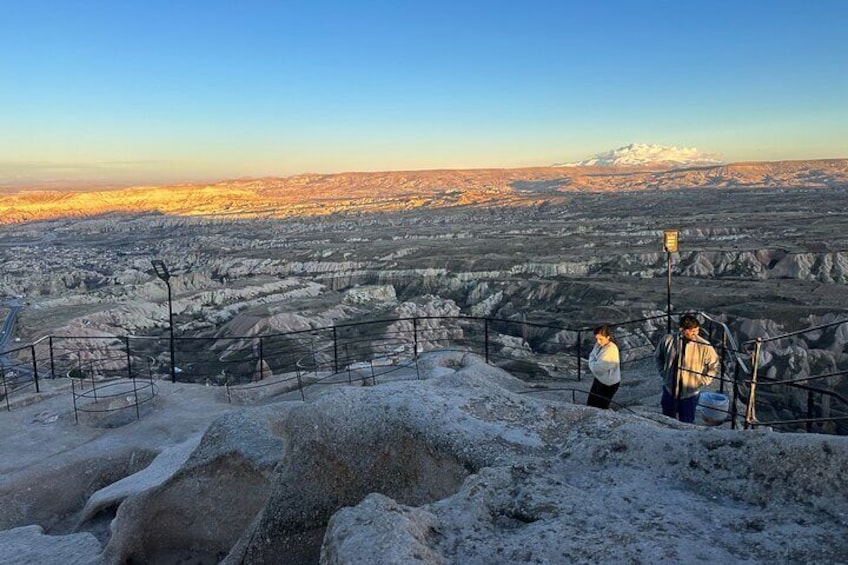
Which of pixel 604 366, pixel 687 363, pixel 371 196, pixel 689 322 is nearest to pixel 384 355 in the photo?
pixel 604 366

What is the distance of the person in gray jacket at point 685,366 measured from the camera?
7.69 meters

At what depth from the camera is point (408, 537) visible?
3.54 meters

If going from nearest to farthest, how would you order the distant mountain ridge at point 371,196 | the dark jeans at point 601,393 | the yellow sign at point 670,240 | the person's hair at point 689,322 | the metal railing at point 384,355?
the person's hair at point 689,322 → the dark jeans at point 601,393 → the yellow sign at point 670,240 → the metal railing at point 384,355 → the distant mountain ridge at point 371,196

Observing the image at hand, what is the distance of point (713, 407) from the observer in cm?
819

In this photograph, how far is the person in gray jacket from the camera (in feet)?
25.2

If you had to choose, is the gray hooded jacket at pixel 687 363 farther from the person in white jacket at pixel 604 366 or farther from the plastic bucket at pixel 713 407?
the person in white jacket at pixel 604 366

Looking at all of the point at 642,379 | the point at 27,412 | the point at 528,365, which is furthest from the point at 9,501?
the point at 528,365

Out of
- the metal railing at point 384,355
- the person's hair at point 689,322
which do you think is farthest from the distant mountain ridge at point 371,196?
the person's hair at point 689,322

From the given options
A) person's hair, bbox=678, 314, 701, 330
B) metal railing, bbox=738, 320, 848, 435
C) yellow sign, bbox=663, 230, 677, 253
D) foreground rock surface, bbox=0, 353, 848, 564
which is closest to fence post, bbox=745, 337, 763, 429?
foreground rock surface, bbox=0, 353, 848, 564

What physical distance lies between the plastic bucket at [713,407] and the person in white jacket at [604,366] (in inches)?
45.6

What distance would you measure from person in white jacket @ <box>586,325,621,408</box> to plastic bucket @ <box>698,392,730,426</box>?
116cm

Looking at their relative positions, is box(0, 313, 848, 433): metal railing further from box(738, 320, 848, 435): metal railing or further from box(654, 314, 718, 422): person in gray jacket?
box(654, 314, 718, 422): person in gray jacket

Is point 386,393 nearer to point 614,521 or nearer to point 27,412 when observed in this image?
point 614,521

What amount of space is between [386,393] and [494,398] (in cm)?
112
